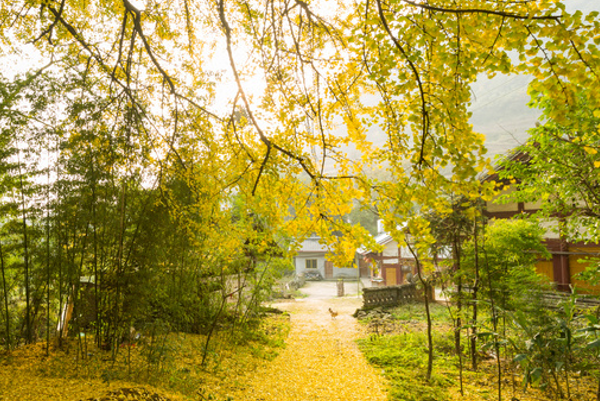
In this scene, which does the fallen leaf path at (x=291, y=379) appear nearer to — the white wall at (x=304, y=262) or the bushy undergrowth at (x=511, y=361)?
the bushy undergrowth at (x=511, y=361)

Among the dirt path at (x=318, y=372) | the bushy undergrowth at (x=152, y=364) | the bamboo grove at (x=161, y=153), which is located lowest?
the dirt path at (x=318, y=372)

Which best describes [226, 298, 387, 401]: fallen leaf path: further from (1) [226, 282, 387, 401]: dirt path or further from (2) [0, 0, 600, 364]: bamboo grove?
(2) [0, 0, 600, 364]: bamboo grove

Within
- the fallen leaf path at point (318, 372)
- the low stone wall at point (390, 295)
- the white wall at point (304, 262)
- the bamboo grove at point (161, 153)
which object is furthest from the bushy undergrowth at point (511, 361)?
the white wall at point (304, 262)

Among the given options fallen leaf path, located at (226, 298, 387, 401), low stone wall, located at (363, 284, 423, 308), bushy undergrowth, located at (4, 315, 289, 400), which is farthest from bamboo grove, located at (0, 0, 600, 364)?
low stone wall, located at (363, 284, 423, 308)

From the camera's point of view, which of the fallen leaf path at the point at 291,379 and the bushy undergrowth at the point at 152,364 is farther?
the bushy undergrowth at the point at 152,364

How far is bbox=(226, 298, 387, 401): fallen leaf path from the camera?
3902mm

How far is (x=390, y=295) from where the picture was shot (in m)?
10.6

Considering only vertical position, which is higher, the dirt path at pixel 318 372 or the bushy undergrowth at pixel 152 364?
the bushy undergrowth at pixel 152 364

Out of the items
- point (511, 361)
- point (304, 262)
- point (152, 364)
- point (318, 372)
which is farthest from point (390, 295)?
point (304, 262)

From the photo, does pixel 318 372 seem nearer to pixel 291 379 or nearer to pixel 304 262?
pixel 291 379

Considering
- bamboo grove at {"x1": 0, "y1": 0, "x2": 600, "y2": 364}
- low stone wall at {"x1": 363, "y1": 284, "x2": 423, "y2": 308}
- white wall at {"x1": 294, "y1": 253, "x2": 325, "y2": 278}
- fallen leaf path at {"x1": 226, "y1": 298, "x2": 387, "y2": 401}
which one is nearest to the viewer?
bamboo grove at {"x1": 0, "y1": 0, "x2": 600, "y2": 364}

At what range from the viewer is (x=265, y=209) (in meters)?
2.41

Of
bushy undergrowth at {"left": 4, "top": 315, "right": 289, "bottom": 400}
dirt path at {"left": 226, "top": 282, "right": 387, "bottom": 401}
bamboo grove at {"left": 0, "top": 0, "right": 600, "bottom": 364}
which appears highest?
bamboo grove at {"left": 0, "top": 0, "right": 600, "bottom": 364}

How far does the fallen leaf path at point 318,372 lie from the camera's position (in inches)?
154
